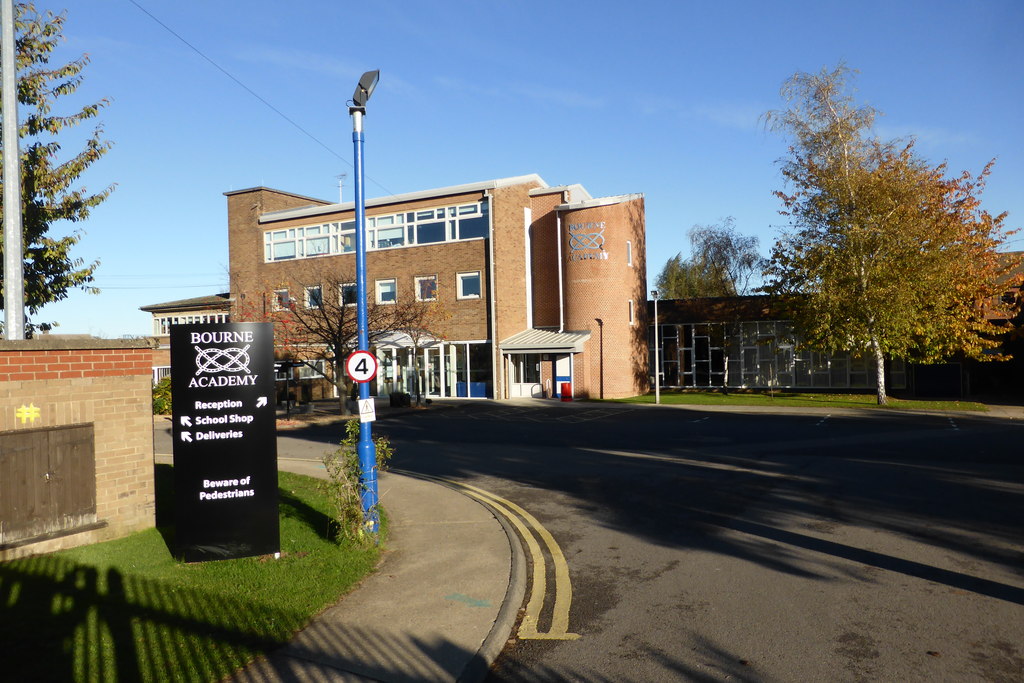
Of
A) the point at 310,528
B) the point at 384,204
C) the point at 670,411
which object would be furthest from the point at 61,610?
the point at 384,204

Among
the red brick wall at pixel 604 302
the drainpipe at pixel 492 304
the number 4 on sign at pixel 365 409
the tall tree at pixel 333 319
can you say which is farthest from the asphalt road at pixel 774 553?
the drainpipe at pixel 492 304

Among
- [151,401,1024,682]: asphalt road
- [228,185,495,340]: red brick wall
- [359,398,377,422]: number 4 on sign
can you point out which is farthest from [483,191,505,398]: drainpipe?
[359,398,377,422]: number 4 on sign

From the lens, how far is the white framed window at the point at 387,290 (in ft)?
124

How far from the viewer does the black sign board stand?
7461 millimetres

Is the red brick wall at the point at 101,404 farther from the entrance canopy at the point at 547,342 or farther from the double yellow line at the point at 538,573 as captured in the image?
the entrance canopy at the point at 547,342

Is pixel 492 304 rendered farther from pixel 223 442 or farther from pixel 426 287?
pixel 223 442

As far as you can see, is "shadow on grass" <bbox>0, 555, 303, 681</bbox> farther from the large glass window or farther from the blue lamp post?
the large glass window

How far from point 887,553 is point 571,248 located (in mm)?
28807

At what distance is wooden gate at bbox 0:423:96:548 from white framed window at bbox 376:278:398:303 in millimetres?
29679

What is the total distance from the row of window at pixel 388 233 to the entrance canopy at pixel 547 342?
17.4 ft

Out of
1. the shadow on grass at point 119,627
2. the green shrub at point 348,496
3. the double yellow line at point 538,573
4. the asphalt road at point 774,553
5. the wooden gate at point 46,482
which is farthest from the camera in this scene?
the green shrub at point 348,496

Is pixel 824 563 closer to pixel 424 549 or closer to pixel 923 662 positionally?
pixel 923 662

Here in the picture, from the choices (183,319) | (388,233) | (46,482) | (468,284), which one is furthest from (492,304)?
(46,482)

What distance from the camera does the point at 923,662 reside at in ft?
16.8
